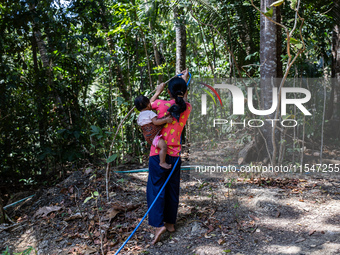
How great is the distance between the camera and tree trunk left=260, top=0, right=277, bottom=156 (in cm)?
470

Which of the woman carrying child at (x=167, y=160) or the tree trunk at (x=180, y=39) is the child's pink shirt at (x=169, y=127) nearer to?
the woman carrying child at (x=167, y=160)

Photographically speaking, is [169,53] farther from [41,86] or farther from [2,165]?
[2,165]

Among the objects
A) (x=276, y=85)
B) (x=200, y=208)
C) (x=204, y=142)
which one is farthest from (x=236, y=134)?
(x=200, y=208)

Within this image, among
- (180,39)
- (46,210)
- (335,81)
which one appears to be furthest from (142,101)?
(335,81)

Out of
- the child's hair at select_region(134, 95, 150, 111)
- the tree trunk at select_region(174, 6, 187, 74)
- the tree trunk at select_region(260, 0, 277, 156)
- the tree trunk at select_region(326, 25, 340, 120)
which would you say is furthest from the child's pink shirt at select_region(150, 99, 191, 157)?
the tree trunk at select_region(326, 25, 340, 120)

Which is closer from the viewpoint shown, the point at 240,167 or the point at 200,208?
the point at 200,208

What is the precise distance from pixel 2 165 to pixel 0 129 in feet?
2.62

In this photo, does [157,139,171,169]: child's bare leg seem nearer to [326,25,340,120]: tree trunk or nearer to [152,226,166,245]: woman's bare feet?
[152,226,166,245]: woman's bare feet

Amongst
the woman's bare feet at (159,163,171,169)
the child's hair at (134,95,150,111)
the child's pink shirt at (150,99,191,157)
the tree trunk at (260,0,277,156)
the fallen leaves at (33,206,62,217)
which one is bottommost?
the fallen leaves at (33,206,62,217)

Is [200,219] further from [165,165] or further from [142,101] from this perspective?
[142,101]

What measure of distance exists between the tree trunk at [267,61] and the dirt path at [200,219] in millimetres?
829

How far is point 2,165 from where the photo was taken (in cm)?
554

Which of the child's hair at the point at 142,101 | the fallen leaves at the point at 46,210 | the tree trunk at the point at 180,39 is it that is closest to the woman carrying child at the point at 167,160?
the child's hair at the point at 142,101

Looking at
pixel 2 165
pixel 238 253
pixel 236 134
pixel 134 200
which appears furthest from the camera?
pixel 236 134
